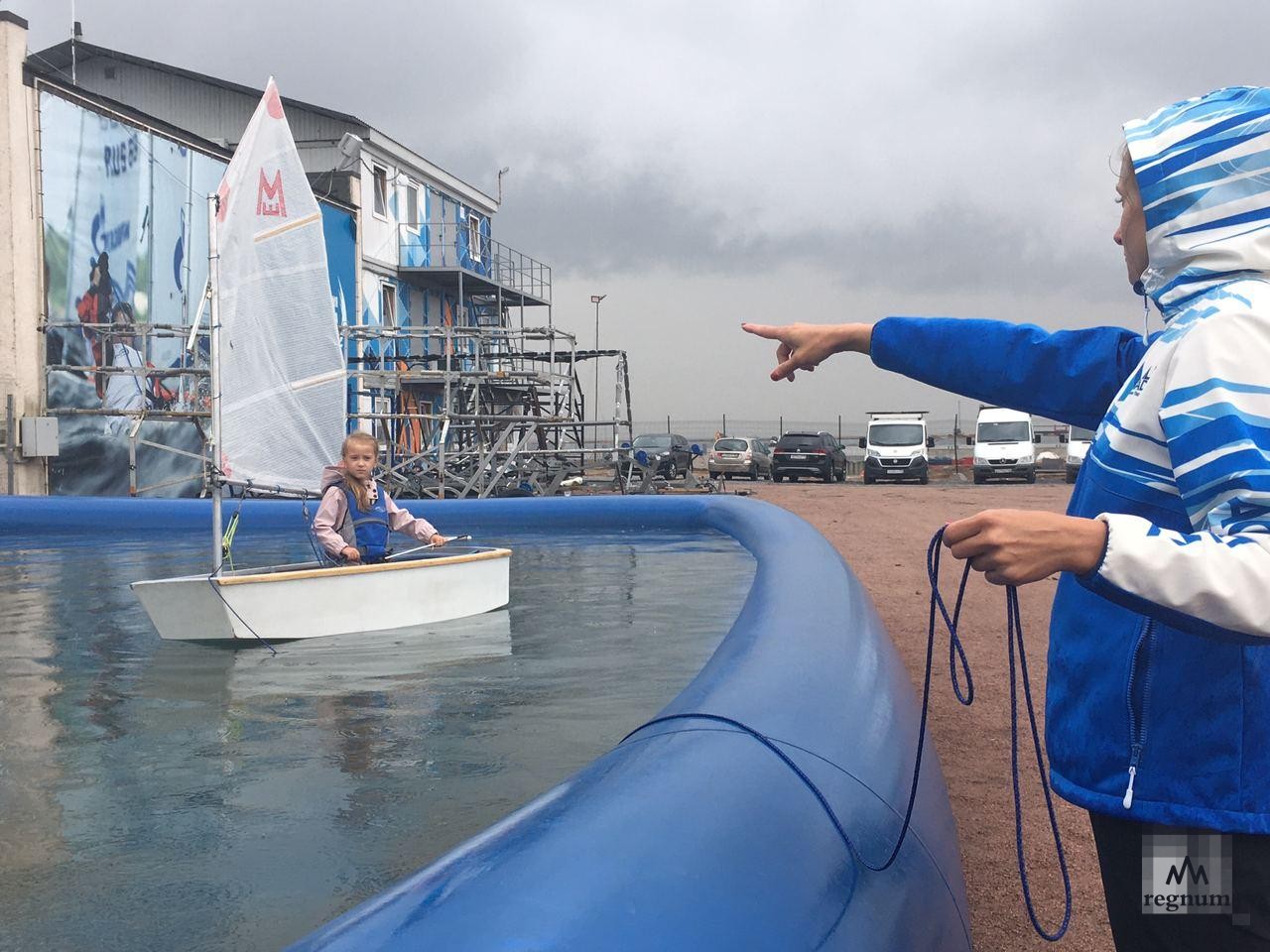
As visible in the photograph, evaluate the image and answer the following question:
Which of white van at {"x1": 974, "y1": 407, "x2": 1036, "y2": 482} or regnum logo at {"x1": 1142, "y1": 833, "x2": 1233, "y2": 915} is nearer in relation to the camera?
regnum logo at {"x1": 1142, "y1": 833, "x2": 1233, "y2": 915}

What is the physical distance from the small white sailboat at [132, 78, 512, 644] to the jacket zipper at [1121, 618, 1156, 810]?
22.4 feet

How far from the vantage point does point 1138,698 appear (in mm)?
1681

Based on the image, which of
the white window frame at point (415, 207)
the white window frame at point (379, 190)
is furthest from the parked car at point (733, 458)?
the white window frame at point (379, 190)

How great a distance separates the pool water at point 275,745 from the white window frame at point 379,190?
71.3 ft

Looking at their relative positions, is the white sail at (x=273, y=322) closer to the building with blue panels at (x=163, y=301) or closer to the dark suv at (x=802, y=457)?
the building with blue panels at (x=163, y=301)

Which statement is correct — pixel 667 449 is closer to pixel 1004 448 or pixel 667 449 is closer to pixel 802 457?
pixel 802 457

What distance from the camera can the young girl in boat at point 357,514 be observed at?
8805 millimetres

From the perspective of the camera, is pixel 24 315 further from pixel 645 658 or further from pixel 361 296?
pixel 645 658

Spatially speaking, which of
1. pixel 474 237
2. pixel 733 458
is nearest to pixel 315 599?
pixel 733 458

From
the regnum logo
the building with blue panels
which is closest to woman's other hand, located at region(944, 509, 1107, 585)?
the regnum logo

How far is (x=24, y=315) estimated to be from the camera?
712 inches

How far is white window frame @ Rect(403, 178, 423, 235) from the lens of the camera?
32500 millimetres

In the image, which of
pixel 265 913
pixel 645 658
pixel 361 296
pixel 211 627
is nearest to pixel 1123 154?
pixel 265 913

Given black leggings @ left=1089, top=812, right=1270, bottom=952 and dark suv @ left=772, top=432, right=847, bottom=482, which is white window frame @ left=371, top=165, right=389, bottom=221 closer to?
dark suv @ left=772, top=432, right=847, bottom=482
